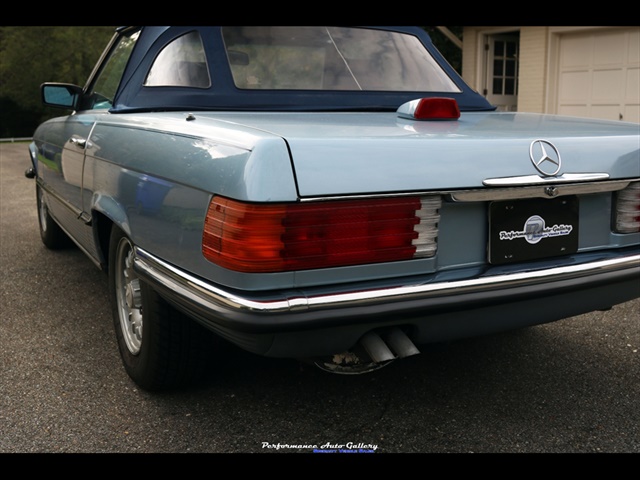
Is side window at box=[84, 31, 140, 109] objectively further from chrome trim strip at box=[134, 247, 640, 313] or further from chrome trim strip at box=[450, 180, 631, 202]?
chrome trim strip at box=[450, 180, 631, 202]

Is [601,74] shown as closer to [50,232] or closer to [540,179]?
[50,232]

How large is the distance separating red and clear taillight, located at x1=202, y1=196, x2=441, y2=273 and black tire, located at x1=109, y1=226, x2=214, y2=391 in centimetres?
59

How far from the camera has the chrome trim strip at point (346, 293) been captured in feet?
6.83

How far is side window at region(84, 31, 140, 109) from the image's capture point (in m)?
3.73

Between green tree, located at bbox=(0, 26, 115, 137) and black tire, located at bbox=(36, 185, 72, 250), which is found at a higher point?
green tree, located at bbox=(0, 26, 115, 137)

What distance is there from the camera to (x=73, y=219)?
3.97 m

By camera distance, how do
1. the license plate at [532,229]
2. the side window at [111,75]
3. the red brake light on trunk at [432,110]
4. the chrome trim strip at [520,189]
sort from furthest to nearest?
the side window at [111,75], the red brake light on trunk at [432,110], the license plate at [532,229], the chrome trim strip at [520,189]

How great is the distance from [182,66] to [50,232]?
284 centimetres

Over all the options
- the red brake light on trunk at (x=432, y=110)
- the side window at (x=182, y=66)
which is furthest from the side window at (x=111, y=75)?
the red brake light on trunk at (x=432, y=110)

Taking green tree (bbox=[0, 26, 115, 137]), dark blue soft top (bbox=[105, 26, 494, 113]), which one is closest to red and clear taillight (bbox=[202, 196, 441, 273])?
dark blue soft top (bbox=[105, 26, 494, 113])

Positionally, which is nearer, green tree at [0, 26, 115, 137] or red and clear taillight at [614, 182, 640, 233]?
red and clear taillight at [614, 182, 640, 233]

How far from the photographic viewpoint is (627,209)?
2.64 meters

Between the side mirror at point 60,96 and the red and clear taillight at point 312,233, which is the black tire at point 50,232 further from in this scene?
the red and clear taillight at point 312,233

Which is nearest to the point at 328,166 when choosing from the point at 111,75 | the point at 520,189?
the point at 520,189
